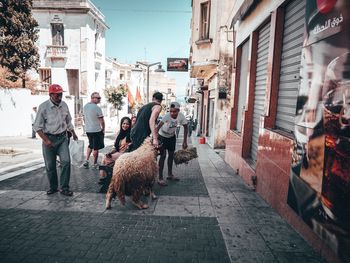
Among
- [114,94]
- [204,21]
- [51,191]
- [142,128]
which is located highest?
[204,21]

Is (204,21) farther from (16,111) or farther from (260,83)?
(16,111)

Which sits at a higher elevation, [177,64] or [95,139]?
[177,64]

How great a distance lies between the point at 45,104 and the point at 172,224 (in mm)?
3070

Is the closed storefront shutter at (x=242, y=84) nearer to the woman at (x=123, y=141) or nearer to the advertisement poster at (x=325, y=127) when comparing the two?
the woman at (x=123, y=141)

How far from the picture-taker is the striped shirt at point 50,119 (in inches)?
180

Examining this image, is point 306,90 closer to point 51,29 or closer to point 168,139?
point 168,139

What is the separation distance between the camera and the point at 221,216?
4.04 m

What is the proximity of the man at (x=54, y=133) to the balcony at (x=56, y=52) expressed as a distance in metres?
20.3

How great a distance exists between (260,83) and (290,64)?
5.42 ft

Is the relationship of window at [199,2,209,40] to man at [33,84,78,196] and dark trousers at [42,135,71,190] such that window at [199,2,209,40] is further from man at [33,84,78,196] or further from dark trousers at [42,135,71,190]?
dark trousers at [42,135,71,190]

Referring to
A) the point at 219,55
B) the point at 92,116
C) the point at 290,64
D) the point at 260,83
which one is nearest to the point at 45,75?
the point at 219,55

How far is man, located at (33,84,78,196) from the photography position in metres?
4.61

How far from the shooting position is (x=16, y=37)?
17.0m

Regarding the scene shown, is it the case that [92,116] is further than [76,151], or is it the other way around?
[92,116]
